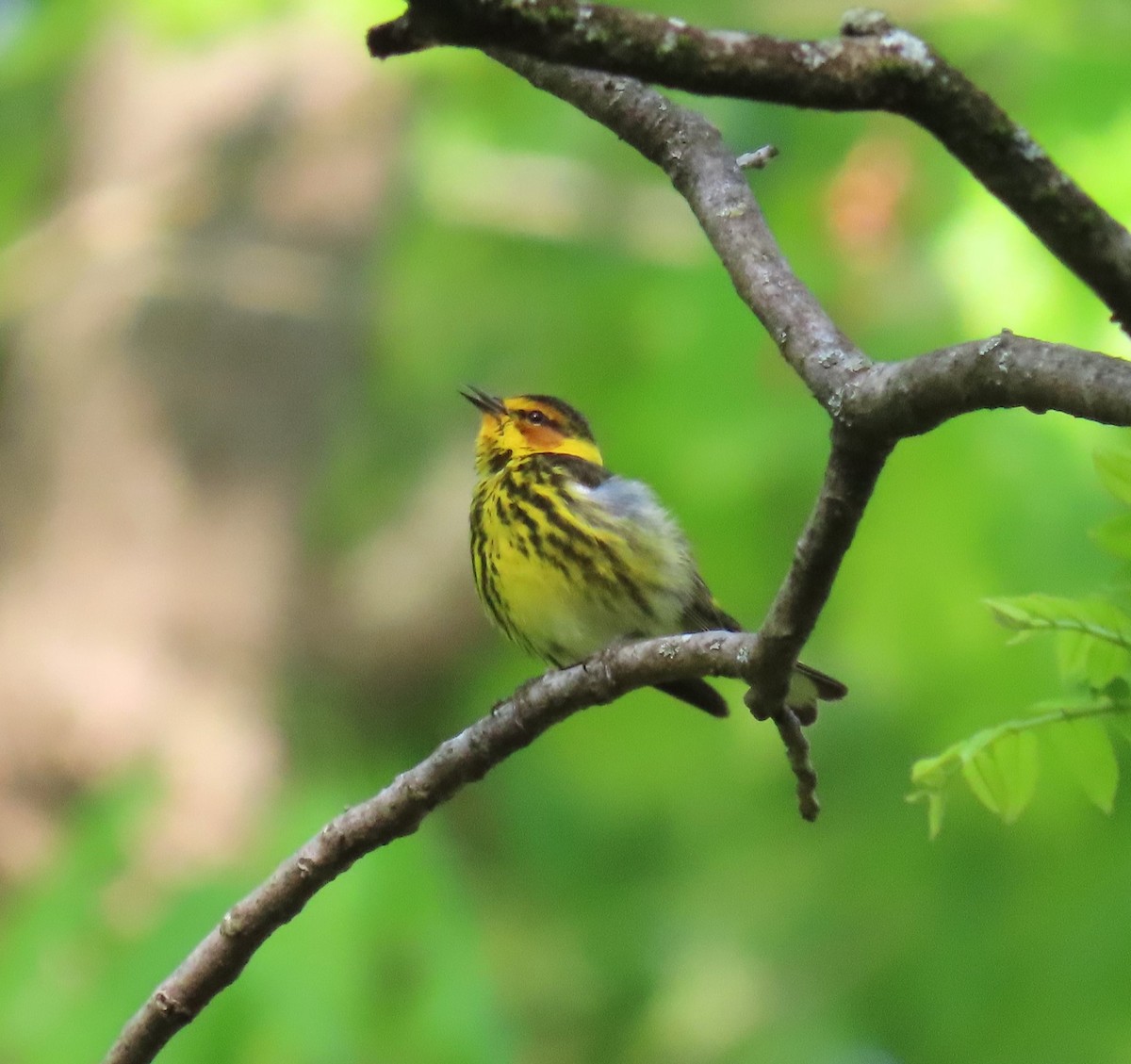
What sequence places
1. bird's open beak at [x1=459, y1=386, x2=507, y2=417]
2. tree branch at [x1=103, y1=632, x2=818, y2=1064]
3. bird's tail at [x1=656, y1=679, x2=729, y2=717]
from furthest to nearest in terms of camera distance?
bird's open beak at [x1=459, y1=386, x2=507, y2=417] < bird's tail at [x1=656, y1=679, x2=729, y2=717] < tree branch at [x1=103, y1=632, x2=818, y2=1064]

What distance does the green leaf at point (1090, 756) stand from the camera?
1.99m

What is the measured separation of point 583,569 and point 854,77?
2.71m

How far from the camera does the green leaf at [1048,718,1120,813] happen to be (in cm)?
199

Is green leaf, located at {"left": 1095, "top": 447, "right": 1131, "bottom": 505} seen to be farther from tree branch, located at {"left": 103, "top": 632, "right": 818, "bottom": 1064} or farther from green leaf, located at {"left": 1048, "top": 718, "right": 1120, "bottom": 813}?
tree branch, located at {"left": 103, "top": 632, "right": 818, "bottom": 1064}

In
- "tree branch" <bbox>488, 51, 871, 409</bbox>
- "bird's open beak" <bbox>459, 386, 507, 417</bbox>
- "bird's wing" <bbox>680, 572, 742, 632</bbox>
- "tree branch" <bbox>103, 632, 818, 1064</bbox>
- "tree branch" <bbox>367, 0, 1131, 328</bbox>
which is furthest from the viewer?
"bird's open beak" <bbox>459, 386, 507, 417</bbox>

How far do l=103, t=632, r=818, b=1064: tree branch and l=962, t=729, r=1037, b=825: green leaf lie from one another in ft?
1.70

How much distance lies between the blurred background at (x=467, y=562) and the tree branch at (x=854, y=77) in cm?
309

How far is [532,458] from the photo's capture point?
445 cm

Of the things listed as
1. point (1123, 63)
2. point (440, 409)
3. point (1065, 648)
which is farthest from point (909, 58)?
point (440, 409)

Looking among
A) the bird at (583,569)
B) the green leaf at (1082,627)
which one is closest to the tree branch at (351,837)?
the green leaf at (1082,627)

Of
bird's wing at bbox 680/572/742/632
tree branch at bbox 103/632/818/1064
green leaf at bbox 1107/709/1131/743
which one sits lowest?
green leaf at bbox 1107/709/1131/743

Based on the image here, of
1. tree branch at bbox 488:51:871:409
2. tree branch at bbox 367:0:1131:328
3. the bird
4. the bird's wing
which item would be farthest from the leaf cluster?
the bird's wing

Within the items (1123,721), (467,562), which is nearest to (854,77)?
(1123,721)

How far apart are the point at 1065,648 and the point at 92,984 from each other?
3.02 metres
